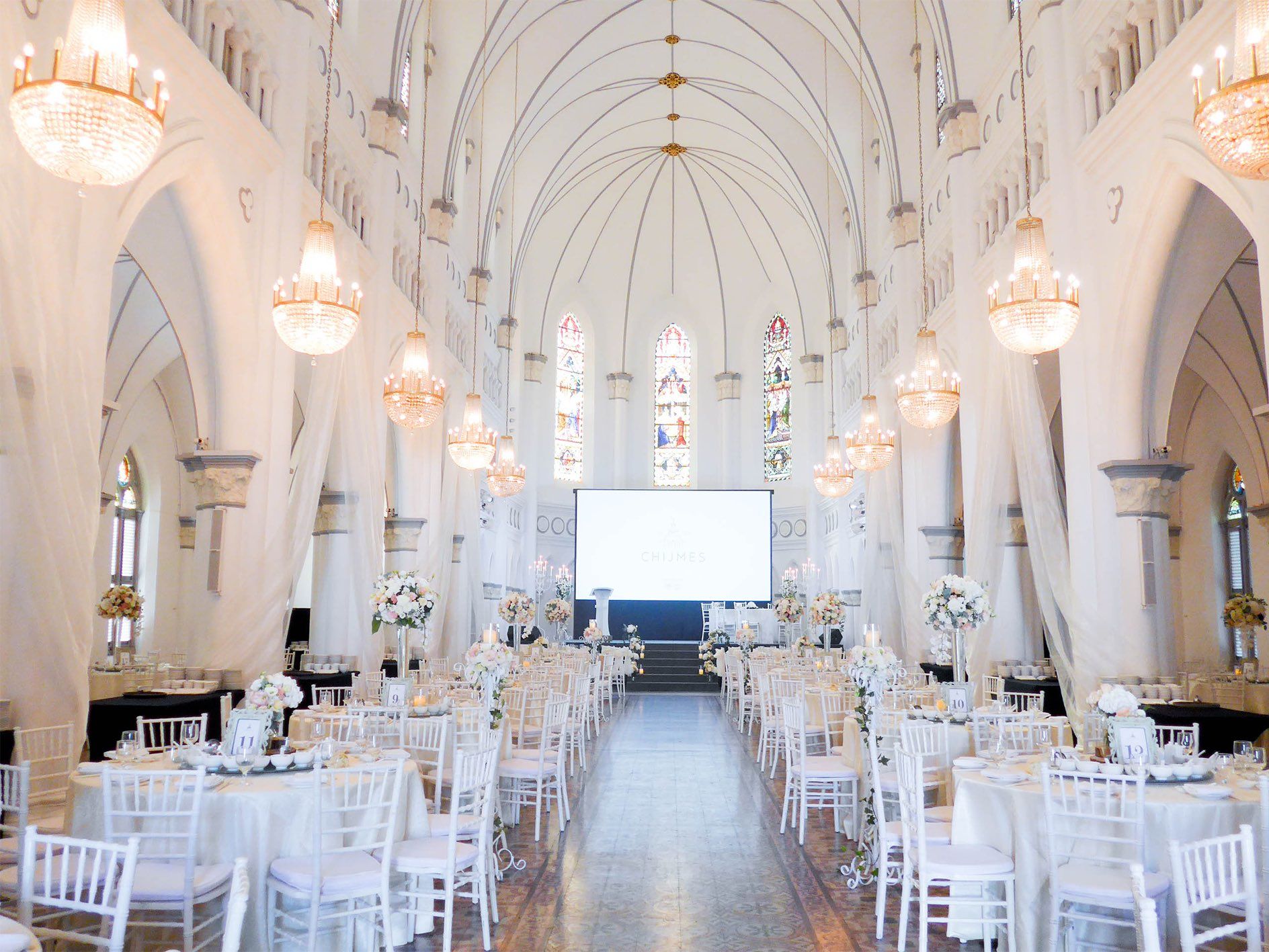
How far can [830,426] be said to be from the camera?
2800 centimetres

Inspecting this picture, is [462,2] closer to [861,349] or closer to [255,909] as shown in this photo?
[861,349]

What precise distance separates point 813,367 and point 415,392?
19.0 m

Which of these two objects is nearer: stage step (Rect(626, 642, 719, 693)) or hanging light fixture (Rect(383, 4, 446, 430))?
hanging light fixture (Rect(383, 4, 446, 430))

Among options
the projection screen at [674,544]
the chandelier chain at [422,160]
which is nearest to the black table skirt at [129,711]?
the chandelier chain at [422,160]

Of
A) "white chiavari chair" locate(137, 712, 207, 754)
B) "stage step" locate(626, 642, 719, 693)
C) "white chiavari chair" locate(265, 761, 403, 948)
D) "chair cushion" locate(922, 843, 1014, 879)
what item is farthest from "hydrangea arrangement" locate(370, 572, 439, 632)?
"stage step" locate(626, 642, 719, 693)

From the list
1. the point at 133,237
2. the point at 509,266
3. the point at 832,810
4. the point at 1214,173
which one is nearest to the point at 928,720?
the point at 832,810

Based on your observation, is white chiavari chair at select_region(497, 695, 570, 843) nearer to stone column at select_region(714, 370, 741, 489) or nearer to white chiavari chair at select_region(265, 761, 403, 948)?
white chiavari chair at select_region(265, 761, 403, 948)

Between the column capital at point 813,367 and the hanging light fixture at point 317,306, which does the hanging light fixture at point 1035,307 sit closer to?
the hanging light fixture at point 317,306

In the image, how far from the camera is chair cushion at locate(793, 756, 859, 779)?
828 centimetres

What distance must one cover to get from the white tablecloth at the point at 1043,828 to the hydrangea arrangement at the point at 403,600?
544cm

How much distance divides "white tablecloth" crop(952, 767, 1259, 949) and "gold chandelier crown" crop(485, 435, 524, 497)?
15.1m

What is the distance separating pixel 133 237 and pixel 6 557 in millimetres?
5553

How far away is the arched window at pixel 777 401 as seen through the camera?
31078 millimetres

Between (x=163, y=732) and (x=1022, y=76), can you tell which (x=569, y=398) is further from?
(x=163, y=732)
